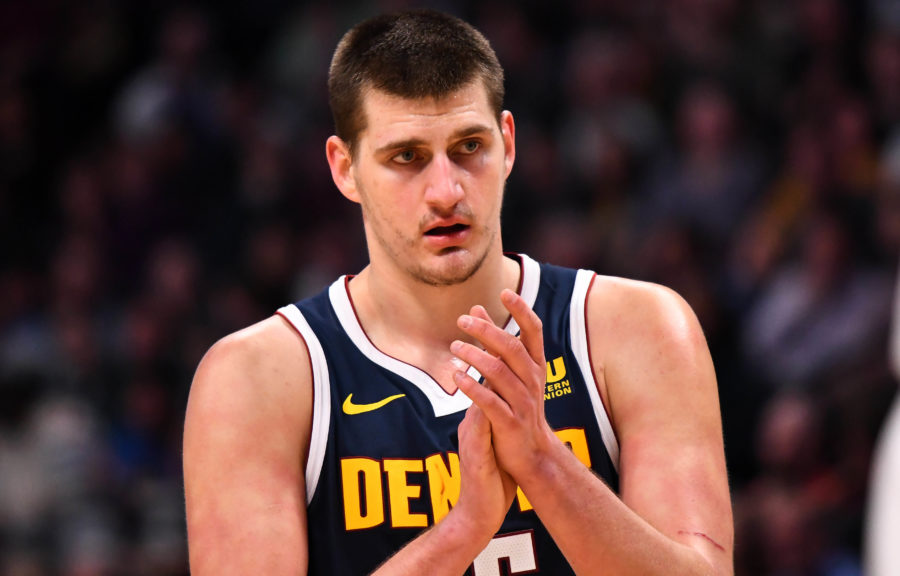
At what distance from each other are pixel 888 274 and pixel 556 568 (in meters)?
4.24

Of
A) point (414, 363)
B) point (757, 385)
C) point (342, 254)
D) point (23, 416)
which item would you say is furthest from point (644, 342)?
point (23, 416)

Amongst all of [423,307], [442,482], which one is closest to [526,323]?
[442,482]

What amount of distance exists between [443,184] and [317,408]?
2.39 feet

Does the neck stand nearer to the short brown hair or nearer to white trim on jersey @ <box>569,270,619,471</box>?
white trim on jersey @ <box>569,270,619,471</box>

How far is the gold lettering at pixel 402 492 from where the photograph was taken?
3.55 meters

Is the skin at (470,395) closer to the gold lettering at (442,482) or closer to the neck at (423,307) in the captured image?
the neck at (423,307)

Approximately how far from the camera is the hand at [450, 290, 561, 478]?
10.2 feet

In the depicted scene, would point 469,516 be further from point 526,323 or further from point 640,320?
point 640,320

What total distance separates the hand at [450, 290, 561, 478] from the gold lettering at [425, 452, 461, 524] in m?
0.40

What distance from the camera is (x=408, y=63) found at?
3.62 metres

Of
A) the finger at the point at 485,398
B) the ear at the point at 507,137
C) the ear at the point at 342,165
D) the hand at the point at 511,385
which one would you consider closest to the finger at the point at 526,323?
the hand at the point at 511,385

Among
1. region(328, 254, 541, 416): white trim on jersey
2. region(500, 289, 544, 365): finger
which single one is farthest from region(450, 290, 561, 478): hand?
region(328, 254, 541, 416): white trim on jersey

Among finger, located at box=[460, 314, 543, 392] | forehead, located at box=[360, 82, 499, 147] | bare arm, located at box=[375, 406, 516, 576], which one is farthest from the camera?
forehead, located at box=[360, 82, 499, 147]

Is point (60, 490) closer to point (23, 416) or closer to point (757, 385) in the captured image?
point (23, 416)
